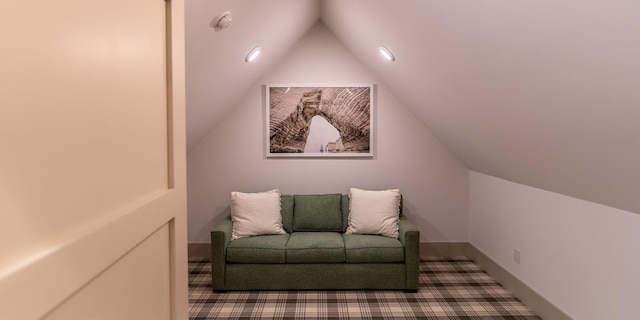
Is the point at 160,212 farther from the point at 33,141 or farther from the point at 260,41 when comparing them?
the point at 260,41

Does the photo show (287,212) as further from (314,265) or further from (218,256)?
(218,256)

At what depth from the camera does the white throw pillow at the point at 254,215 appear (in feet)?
13.3

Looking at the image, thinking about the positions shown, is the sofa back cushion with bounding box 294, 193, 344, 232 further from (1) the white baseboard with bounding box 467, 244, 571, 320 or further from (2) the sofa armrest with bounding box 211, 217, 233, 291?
(1) the white baseboard with bounding box 467, 244, 571, 320

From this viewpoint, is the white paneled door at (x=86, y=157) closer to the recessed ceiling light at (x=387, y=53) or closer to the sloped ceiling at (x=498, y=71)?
the sloped ceiling at (x=498, y=71)

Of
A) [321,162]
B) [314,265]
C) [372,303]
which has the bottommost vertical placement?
[372,303]

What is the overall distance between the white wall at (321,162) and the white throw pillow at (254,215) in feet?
1.67

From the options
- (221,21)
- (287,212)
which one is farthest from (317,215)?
(221,21)

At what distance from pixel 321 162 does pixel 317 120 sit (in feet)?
1.56

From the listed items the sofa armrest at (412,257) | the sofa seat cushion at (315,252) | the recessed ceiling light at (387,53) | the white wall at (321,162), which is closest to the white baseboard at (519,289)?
the white wall at (321,162)

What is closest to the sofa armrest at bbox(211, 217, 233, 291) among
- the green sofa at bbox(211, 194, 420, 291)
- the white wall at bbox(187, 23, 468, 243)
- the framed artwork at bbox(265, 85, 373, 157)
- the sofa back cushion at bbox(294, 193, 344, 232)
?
the green sofa at bbox(211, 194, 420, 291)

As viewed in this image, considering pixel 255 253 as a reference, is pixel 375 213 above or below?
above

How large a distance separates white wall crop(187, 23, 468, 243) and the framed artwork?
3.6 inches

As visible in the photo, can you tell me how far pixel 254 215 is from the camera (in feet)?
13.5

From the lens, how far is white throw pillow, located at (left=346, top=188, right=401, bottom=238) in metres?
4.12
